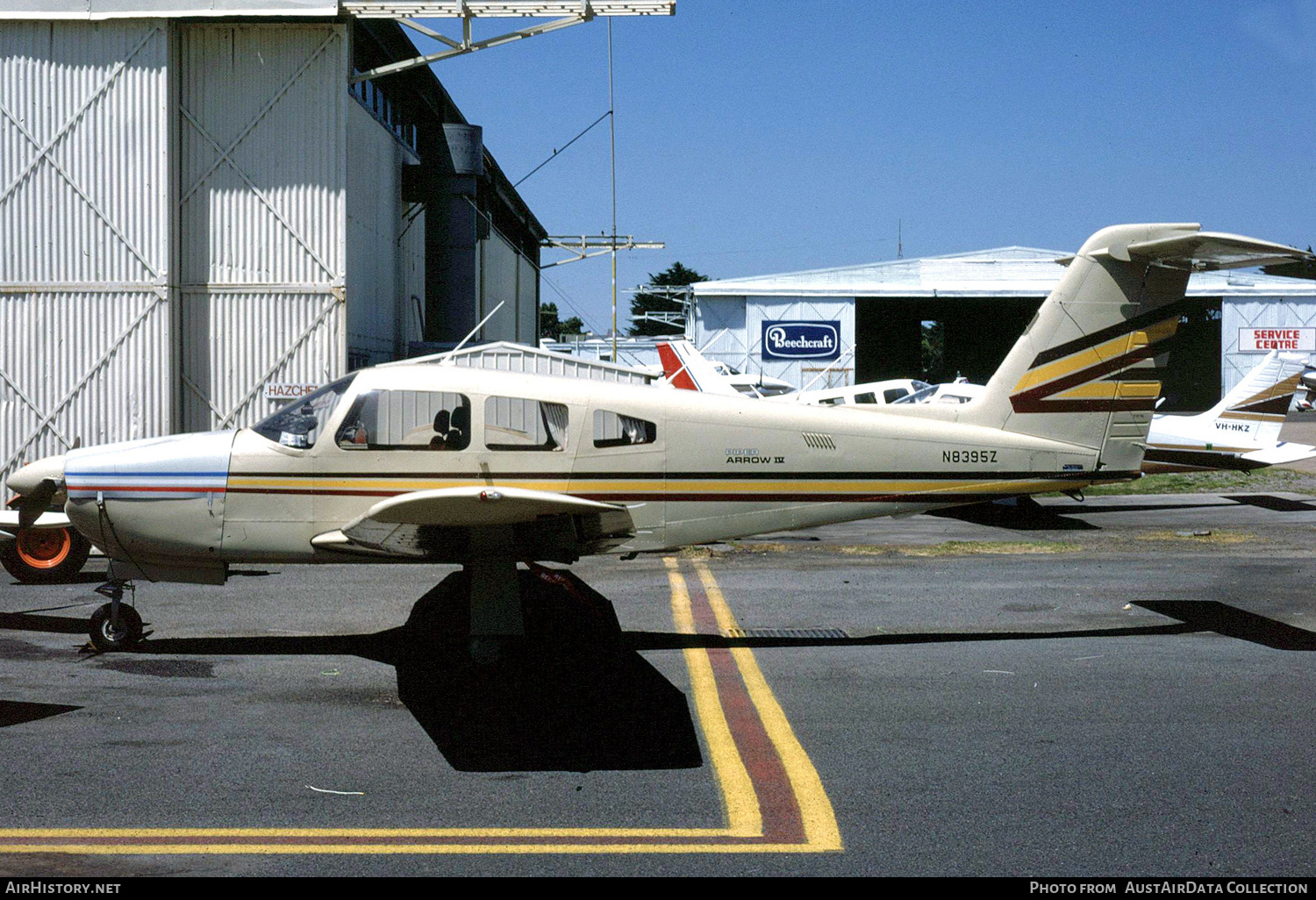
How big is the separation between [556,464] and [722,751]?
110 inches

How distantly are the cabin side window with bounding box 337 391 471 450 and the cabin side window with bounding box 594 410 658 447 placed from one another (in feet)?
3.03

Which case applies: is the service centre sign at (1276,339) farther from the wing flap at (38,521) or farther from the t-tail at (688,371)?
the wing flap at (38,521)

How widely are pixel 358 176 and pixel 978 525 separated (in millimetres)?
12150

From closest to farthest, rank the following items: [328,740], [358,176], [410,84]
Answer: [328,740], [358,176], [410,84]

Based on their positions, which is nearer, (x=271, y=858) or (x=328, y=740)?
(x=271, y=858)

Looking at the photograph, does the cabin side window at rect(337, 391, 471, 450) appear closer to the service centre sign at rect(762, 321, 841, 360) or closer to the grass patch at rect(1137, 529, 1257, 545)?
the grass patch at rect(1137, 529, 1257, 545)

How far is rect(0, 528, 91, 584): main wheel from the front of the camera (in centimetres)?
1155

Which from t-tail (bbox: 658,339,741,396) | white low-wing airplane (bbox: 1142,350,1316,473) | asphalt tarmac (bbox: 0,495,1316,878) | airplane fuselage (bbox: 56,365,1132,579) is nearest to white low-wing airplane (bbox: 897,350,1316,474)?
white low-wing airplane (bbox: 1142,350,1316,473)

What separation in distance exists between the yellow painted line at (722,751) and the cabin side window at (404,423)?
233 cm

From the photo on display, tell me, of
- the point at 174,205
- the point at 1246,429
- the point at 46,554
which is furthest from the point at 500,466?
the point at 1246,429

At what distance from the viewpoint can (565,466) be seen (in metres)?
8.16

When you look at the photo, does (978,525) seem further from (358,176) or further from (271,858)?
(271,858)

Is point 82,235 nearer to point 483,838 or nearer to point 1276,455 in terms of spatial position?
point 483,838
